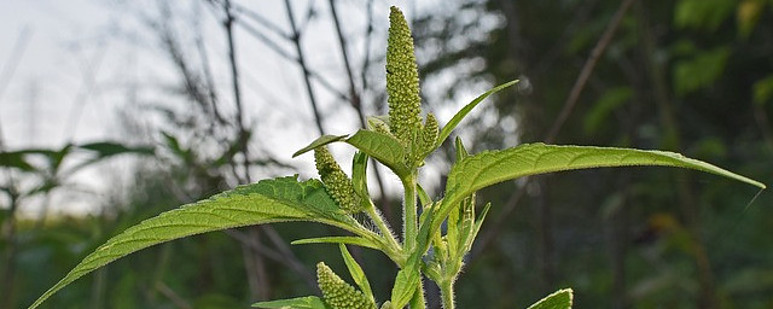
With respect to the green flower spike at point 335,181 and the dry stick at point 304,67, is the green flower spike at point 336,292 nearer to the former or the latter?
the green flower spike at point 335,181

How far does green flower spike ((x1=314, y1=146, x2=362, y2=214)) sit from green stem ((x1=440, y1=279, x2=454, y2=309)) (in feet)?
0.18

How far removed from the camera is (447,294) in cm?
40

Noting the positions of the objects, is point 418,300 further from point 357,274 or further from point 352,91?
point 352,91

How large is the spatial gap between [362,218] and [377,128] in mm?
61

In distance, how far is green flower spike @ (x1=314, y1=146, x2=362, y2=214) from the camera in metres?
0.42

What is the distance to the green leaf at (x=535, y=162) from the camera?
0.35 m

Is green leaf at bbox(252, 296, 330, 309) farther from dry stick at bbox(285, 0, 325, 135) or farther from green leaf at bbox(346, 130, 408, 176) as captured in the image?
dry stick at bbox(285, 0, 325, 135)

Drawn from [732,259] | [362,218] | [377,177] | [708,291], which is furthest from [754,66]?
[362,218]

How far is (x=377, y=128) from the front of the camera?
421 millimetres

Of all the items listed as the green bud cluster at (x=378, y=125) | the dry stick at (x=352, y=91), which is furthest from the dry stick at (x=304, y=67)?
the green bud cluster at (x=378, y=125)

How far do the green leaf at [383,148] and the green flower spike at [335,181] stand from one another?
0.10ft

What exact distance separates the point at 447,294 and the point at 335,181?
0.08m

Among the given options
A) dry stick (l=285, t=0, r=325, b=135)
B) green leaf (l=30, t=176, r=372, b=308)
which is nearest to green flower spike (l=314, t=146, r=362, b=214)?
green leaf (l=30, t=176, r=372, b=308)

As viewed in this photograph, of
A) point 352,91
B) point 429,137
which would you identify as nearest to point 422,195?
point 429,137
